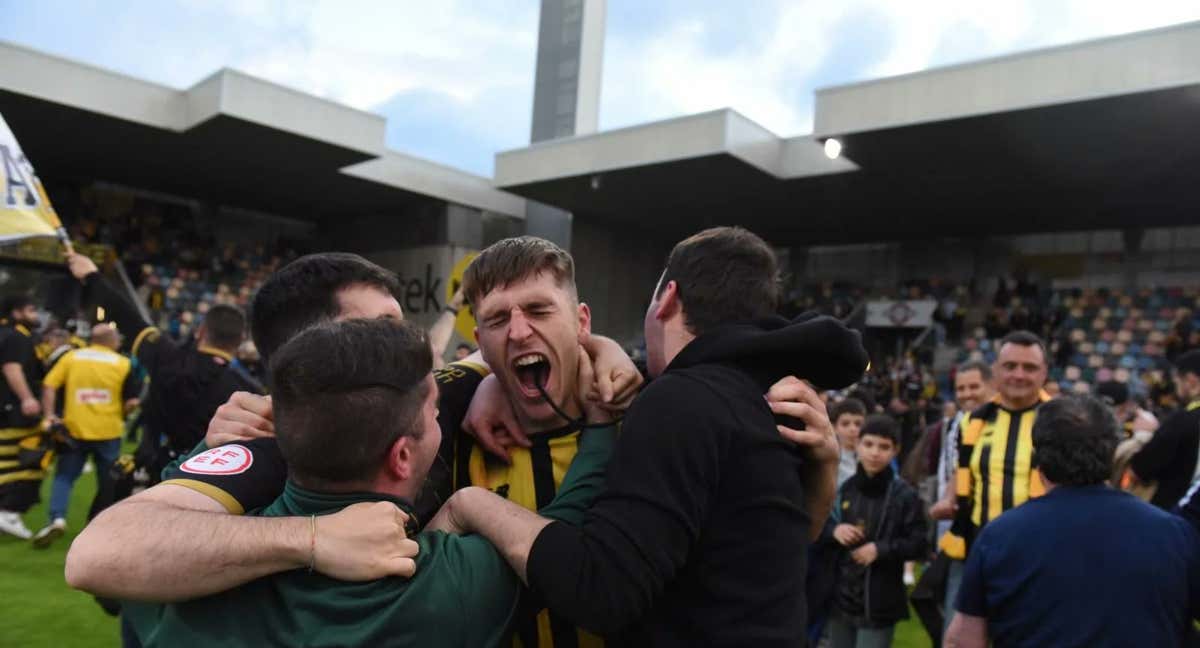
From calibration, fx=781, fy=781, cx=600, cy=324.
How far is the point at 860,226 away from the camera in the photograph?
76.0 ft

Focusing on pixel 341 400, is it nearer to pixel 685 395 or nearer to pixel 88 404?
pixel 685 395

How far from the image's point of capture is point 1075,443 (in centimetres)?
268

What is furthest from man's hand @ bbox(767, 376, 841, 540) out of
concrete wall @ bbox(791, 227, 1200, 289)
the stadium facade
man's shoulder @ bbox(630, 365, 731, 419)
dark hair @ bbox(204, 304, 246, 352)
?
concrete wall @ bbox(791, 227, 1200, 289)

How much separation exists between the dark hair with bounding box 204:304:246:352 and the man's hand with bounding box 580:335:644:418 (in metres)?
3.48

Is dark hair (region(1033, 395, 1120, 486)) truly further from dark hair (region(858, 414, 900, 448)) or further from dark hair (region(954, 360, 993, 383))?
dark hair (region(954, 360, 993, 383))

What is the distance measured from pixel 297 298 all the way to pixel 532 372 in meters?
0.60

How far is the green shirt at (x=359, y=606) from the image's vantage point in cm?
130

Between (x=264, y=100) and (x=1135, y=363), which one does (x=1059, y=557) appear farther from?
(x=1135, y=363)

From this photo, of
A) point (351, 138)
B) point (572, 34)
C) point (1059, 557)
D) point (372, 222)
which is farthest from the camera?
point (372, 222)

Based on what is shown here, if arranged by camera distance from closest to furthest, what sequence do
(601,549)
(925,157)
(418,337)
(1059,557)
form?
(601,549) → (418,337) → (1059,557) → (925,157)

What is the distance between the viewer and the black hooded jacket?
136 centimetres

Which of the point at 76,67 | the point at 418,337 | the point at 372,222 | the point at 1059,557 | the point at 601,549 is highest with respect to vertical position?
the point at 76,67

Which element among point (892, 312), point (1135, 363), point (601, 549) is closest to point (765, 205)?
point (892, 312)

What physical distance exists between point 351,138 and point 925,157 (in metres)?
12.7
